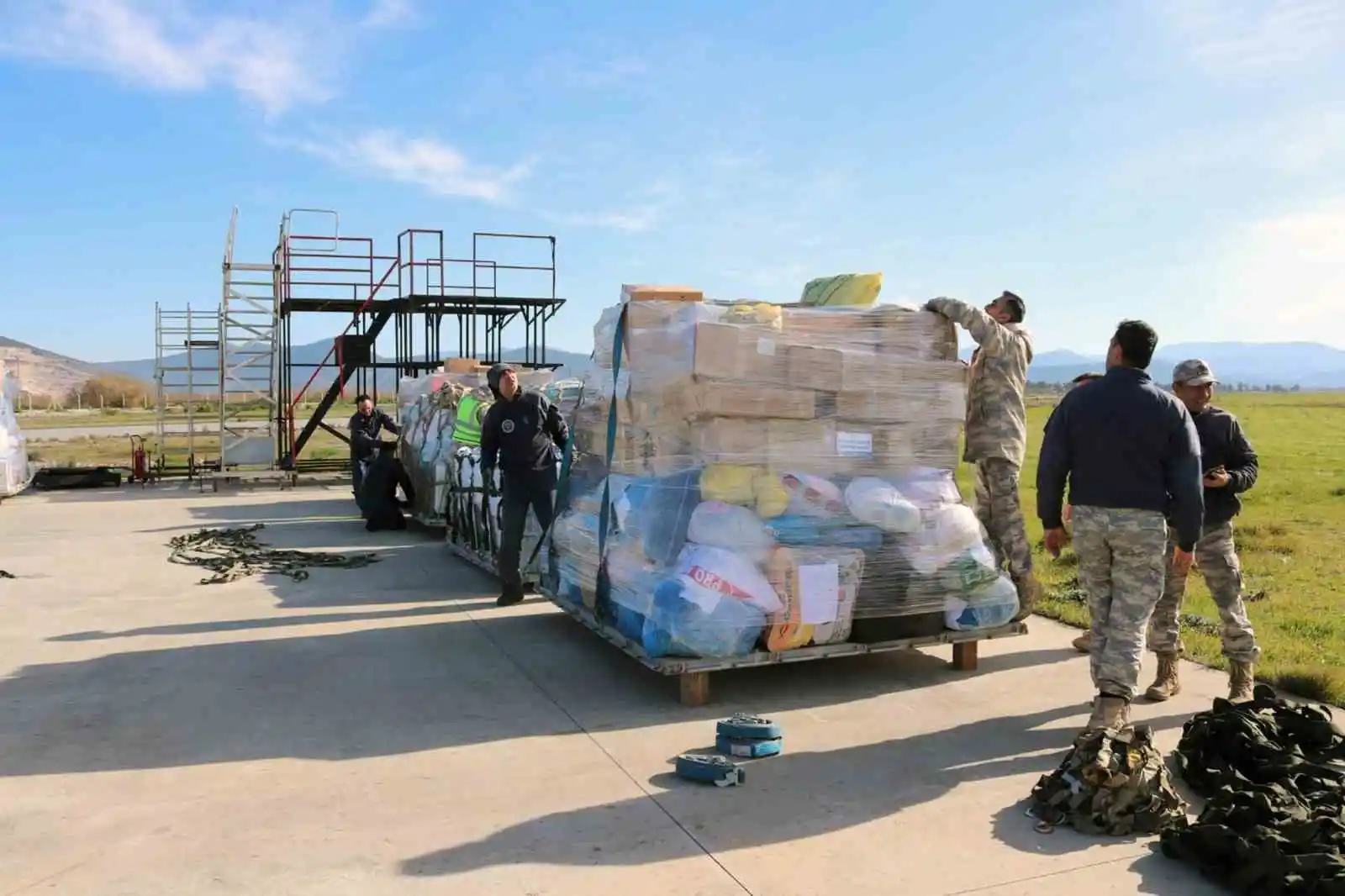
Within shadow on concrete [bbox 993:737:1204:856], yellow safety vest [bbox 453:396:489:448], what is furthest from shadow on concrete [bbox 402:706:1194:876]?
yellow safety vest [bbox 453:396:489:448]

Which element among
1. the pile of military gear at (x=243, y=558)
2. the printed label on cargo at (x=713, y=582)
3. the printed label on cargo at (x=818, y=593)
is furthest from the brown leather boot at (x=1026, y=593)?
the pile of military gear at (x=243, y=558)

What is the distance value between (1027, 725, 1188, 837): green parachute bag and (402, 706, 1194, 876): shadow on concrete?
0.15 metres

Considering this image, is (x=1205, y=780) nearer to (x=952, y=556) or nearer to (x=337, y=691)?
(x=952, y=556)

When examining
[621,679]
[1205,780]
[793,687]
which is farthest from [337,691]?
[1205,780]

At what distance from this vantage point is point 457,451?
10.7 metres

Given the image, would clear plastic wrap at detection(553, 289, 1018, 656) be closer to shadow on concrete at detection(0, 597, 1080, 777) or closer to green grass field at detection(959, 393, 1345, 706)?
shadow on concrete at detection(0, 597, 1080, 777)

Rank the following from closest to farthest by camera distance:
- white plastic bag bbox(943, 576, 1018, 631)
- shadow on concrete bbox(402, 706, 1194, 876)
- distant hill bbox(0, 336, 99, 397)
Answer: shadow on concrete bbox(402, 706, 1194, 876) < white plastic bag bbox(943, 576, 1018, 631) < distant hill bbox(0, 336, 99, 397)

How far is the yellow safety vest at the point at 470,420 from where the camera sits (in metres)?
10.3

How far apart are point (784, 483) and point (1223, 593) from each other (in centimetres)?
230

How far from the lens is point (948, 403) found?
593 centimetres

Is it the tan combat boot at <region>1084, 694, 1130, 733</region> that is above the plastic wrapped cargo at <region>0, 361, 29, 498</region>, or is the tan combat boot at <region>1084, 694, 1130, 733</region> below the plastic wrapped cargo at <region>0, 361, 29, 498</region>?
below

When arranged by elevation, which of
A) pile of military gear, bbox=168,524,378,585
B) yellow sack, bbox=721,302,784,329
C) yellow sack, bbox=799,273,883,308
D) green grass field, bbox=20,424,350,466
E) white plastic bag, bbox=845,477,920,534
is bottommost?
pile of military gear, bbox=168,524,378,585

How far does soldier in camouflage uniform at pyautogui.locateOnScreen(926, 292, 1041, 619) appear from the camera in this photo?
6.34 meters

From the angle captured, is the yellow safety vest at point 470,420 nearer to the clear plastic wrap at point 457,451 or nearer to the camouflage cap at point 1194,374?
the clear plastic wrap at point 457,451
